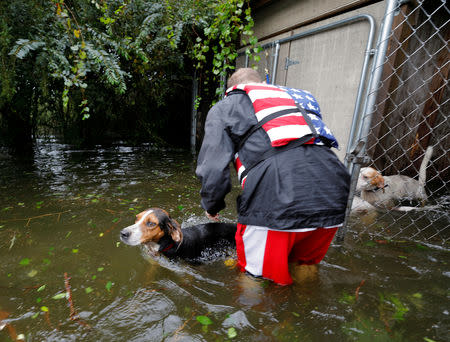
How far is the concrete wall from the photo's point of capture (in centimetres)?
350

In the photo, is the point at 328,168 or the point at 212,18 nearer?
the point at 328,168

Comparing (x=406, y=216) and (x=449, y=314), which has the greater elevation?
(x=406, y=216)

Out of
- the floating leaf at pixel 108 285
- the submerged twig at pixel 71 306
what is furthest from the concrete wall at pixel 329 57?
the submerged twig at pixel 71 306

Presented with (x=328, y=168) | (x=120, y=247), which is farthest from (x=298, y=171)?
(x=120, y=247)

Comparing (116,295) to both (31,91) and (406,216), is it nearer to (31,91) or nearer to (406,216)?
(406,216)

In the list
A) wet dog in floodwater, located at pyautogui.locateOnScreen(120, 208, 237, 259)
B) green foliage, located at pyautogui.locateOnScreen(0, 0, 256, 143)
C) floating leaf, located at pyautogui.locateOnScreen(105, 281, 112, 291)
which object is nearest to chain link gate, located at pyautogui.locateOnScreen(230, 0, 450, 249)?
wet dog in floodwater, located at pyautogui.locateOnScreen(120, 208, 237, 259)

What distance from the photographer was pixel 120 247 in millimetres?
3004

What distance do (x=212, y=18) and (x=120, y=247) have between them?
5225 millimetres

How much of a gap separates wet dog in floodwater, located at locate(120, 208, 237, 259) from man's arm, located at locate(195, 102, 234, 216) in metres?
0.99

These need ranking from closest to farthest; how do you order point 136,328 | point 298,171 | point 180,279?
point 298,171 < point 136,328 < point 180,279

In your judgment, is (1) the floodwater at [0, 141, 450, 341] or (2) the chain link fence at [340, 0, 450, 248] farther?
(2) the chain link fence at [340, 0, 450, 248]

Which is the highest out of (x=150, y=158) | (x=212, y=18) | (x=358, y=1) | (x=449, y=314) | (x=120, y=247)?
(x=212, y=18)

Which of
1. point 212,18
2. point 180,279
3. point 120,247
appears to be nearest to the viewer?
point 180,279

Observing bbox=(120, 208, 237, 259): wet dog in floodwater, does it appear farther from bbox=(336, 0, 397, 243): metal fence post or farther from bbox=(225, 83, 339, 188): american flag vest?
bbox=(336, 0, 397, 243): metal fence post
